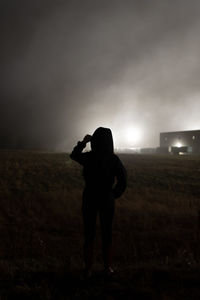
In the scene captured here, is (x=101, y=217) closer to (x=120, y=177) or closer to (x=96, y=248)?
(x=120, y=177)

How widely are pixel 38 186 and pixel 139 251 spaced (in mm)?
11540

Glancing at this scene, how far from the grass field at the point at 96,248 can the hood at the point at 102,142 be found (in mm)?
1678

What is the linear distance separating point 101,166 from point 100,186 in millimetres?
256

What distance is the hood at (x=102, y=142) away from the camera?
10.6ft

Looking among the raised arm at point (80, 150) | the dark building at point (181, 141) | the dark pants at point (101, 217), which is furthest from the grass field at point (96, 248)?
the dark building at point (181, 141)

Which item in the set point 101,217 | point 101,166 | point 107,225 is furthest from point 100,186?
point 107,225

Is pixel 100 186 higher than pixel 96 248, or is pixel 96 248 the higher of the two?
pixel 100 186

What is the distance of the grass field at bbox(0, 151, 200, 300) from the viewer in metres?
3.02

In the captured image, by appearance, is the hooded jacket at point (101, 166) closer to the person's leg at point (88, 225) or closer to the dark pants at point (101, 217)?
the dark pants at point (101, 217)

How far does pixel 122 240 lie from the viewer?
700 cm

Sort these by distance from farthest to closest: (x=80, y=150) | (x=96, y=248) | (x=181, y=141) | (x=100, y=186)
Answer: (x=181, y=141) < (x=96, y=248) < (x=80, y=150) < (x=100, y=186)

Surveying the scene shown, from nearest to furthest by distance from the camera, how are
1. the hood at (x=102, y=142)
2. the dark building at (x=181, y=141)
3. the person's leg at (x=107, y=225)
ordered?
the person's leg at (x=107, y=225) < the hood at (x=102, y=142) < the dark building at (x=181, y=141)

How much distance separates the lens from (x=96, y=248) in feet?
21.5

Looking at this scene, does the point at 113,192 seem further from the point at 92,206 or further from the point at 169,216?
the point at 169,216
